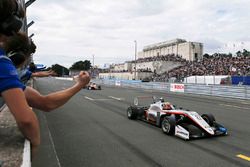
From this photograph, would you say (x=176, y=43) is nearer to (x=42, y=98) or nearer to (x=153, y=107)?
(x=153, y=107)

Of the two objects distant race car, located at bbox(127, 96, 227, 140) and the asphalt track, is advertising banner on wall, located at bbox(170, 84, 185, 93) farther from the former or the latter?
distant race car, located at bbox(127, 96, 227, 140)

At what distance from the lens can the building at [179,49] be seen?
9325 cm

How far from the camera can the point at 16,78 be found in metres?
1.71

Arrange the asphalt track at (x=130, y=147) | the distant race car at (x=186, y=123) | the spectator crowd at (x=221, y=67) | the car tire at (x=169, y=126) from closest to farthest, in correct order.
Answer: the asphalt track at (x=130, y=147), the distant race car at (x=186, y=123), the car tire at (x=169, y=126), the spectator crowd at (x=221, y=67)

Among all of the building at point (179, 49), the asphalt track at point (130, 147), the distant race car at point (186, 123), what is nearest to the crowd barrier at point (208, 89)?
the asphalt track at point (130, 147)

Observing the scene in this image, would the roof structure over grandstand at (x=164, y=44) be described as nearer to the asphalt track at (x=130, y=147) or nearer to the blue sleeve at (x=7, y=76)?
the asphalt track at (x=130, y=147)

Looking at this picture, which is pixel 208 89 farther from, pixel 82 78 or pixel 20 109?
pixel 20 109

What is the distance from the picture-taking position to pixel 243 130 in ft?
29.1

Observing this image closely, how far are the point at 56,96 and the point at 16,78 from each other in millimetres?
593

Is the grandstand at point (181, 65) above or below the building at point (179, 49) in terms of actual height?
below

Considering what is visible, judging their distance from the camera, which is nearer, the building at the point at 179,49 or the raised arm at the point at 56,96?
the raised arm at the point at 56,96

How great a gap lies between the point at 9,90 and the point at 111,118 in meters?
9.61

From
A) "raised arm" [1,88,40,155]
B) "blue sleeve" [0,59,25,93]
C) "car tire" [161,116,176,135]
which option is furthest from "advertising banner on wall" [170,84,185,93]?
"blue sleeve" [0,59,25,93]

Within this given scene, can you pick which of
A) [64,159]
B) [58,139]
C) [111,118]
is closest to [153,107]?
[111,118]
